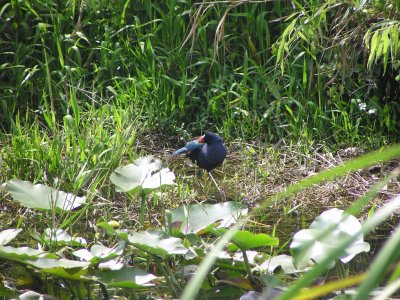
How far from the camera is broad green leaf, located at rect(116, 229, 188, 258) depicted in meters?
2.68

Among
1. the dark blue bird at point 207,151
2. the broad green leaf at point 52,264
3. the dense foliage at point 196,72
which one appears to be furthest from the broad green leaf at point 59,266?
the dense foliage at point 196,72

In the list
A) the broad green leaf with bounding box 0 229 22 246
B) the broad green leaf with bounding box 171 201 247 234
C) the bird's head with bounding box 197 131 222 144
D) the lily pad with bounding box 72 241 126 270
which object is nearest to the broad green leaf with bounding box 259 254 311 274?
the broad green leaf with bounding box 171 201 247 234

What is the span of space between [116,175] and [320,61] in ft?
8.72

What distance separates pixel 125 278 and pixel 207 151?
7.43 ft

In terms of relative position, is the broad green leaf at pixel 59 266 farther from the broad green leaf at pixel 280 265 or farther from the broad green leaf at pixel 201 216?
the broad green leaf at pixel 280 265

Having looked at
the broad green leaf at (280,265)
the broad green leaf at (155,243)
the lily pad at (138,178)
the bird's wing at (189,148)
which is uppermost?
the broad green leaf at (155,243)

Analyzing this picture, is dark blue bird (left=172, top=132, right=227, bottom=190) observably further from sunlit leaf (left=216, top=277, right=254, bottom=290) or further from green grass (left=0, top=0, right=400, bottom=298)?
sunlit leaf (left=216, top=277, right=254, bottom=290)

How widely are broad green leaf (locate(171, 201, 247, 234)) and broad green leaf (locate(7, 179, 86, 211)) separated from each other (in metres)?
0.42

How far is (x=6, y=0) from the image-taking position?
6395 mm

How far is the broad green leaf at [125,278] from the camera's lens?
274 cm

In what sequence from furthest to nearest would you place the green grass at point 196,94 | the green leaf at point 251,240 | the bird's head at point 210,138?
the bird's head at point 210,138 → the green grass at point 196,94 → the green leaf at point 251,240

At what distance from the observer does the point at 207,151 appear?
502cm

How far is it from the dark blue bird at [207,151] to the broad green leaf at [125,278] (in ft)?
A: 7.26

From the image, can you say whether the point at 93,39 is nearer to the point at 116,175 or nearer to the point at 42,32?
the point at 42,32
